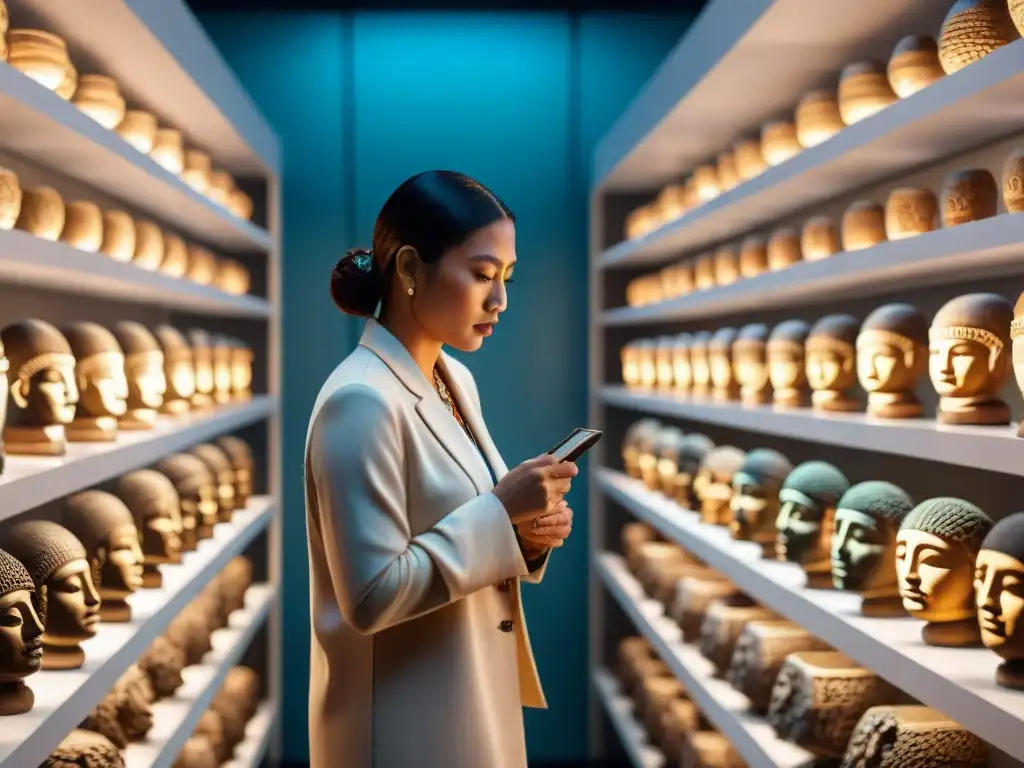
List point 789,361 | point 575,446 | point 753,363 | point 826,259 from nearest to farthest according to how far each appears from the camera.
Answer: point 575,446
point 826,259
point 789,361
point 753,363

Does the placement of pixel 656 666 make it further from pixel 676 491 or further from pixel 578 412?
pixel 578 412

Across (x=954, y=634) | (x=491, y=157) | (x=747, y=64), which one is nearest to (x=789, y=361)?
(x=747, y=64)

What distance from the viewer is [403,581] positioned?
1.46m

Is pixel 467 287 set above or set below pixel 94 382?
above

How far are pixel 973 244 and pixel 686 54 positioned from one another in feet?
5.52

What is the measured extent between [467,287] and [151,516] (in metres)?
1.48

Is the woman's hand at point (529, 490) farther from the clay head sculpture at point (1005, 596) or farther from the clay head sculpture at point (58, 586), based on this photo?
the clay head sculpture at point (58, 586)

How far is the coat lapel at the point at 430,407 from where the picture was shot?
1.63 metres

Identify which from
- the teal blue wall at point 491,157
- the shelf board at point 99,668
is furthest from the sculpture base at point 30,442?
the teal blue wall at point 491,157

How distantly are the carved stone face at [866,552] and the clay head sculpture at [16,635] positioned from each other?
1444mm

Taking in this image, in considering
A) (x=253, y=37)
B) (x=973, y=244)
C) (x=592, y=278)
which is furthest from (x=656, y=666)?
(x=253, y=37)

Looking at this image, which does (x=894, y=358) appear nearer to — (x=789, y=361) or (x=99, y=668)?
(x=789, y=361)

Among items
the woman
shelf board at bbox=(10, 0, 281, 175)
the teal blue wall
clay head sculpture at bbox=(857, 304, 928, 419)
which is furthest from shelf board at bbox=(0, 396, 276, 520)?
the teal blue wall

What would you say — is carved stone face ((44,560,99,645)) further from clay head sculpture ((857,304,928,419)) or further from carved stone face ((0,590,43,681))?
clay head sculpture ((857,304,928,419))
